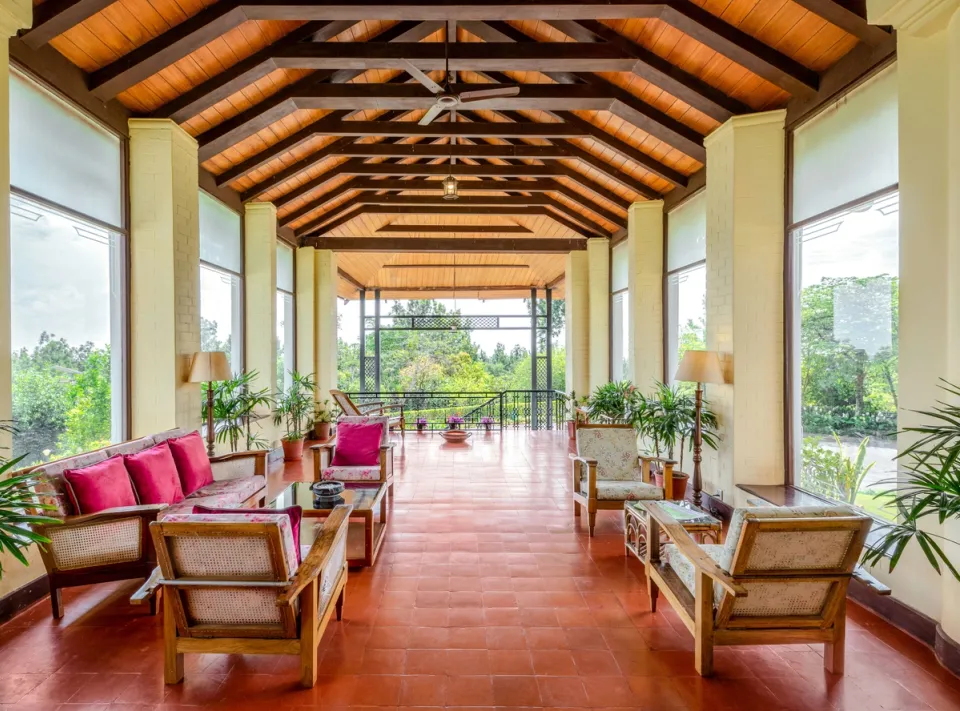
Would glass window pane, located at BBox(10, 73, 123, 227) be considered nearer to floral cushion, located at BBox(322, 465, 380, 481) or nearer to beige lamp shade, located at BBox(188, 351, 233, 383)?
beige lamp shade, located at BBox(188, 351, 233, 383)

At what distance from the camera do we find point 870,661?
236cm

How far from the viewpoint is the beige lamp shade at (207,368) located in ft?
14.7

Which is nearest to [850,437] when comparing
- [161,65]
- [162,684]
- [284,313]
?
[162,684]

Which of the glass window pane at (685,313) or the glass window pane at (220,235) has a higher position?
the glass window pane at (220,235)

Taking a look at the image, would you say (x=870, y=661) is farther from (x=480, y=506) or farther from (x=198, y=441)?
(x=198, y=441)

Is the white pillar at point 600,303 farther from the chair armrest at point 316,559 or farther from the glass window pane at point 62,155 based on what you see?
the glass window pane at point 62,155

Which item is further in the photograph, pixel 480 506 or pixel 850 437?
pixel 480 506

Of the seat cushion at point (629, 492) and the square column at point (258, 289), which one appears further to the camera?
the square column at point (258, 289)

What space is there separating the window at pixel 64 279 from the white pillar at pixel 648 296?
18.2 ft

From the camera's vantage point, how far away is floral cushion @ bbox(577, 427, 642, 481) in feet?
14.5

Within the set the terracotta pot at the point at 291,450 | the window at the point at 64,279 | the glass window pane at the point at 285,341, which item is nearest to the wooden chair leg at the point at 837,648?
the window at the point at 64,279

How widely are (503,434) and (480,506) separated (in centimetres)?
425

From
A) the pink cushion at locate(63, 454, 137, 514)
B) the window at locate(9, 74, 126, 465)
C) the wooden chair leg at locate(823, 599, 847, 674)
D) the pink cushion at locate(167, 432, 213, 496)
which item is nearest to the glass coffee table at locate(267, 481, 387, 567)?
the pink cushion at locate(167, 432, 213, 496)

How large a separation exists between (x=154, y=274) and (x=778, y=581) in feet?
16.2
